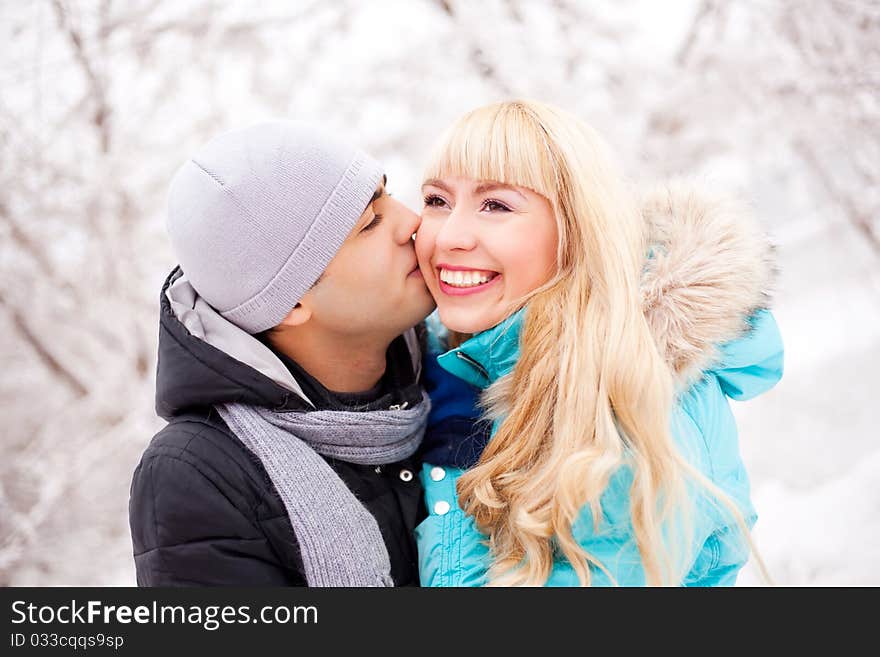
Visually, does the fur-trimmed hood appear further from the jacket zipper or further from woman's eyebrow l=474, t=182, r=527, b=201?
woman's eyebrow l=474, t=182, r=527, b=201

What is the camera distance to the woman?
1626mm

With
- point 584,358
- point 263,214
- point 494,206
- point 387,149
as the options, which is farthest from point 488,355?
point 387,149

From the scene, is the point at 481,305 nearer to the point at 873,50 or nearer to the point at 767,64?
the point at 767,64

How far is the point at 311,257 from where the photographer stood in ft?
5.91

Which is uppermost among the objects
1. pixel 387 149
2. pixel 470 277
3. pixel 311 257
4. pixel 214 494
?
pixel 387 149

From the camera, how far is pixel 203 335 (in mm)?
1757

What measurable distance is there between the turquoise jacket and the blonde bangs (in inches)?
12.2

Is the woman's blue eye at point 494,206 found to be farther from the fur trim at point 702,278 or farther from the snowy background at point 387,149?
the snowy background at point 387,149

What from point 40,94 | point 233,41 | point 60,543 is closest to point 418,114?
point 233,41

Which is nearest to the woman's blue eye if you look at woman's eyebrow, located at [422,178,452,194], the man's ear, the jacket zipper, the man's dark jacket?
woman's eyebrow, located at [422,178,452,194]

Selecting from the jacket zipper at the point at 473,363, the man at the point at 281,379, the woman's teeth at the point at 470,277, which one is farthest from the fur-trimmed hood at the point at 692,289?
the man at the point at 281,379

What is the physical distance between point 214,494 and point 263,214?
0.61 metres

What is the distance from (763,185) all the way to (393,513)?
3.24m

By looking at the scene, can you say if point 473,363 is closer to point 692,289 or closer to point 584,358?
point 584,358
